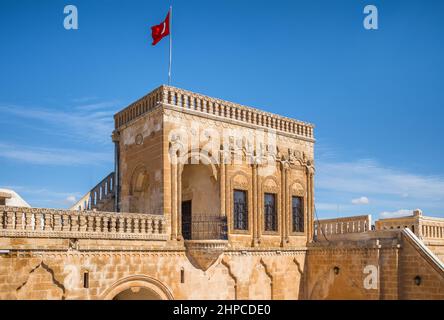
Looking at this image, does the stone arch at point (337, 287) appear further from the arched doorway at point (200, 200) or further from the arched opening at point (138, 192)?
the arched opening at point (138, 192)

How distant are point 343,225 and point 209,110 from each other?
7.78 metres

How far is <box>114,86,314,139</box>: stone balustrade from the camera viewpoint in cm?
1545

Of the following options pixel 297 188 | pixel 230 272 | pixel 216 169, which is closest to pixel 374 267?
pixel 297 188

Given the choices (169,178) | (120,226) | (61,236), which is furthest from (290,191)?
(61,236)

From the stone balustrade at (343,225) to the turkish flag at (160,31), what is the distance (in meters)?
10.1

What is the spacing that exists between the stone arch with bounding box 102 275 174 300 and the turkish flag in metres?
8.00

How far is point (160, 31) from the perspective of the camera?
52.6ft

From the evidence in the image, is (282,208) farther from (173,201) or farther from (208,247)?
(173,201)

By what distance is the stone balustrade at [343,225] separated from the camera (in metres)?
18.6

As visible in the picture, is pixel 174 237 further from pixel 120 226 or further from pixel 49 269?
pixel 49 269

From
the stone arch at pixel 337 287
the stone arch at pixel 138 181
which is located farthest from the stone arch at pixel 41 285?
the stone arch at pixel 337 287
